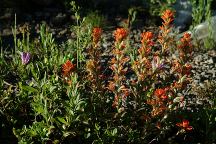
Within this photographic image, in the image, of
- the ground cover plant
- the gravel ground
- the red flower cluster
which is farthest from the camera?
the gravel ground

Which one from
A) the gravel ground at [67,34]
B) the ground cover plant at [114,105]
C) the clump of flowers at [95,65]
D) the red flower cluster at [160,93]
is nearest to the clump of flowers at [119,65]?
the ground cover plant at [114,105]

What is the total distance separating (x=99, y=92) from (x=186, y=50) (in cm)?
88

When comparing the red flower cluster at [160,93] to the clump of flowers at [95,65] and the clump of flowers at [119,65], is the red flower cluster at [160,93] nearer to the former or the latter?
the clump of flowers at [119,65]

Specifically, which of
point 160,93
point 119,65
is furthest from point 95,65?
point 160,93

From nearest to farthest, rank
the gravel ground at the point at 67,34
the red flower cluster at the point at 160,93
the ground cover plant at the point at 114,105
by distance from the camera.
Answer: the red flower cluster at the point at 160,93 → the ground cover plant at the point at 114,105 → the gravel ground at the point at 67,34

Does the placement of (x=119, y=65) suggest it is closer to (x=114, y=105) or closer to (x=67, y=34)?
(x=114, y=105)

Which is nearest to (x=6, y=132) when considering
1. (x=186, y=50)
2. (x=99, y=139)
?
(x=99, y=139)

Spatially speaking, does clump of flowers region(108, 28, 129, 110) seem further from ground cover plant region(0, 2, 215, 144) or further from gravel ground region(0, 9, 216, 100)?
gravel ground region(0, 9, 216, 100)

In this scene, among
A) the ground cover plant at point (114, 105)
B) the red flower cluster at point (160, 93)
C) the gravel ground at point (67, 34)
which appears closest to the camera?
the red flower cluster at point (160, 93)

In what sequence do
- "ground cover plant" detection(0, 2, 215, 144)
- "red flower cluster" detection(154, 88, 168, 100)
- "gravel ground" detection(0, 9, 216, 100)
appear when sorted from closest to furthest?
1. "red flower cluster" detection(154, 88, 168, 100)
2. "ground cover plant" detection(0, 2, 215, 144)
3. "gravel ground" detection(0, 9, 216, 100)

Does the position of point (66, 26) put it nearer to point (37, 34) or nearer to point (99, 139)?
point (37, 34)

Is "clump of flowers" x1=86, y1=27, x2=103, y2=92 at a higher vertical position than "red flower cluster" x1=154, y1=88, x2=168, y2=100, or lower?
higher

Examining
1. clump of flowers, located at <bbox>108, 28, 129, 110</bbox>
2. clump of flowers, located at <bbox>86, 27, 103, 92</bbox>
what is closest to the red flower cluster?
clump of flowers, located at <bbox>108, 28, 129, 110</bbox>

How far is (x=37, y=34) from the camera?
20.9ft
